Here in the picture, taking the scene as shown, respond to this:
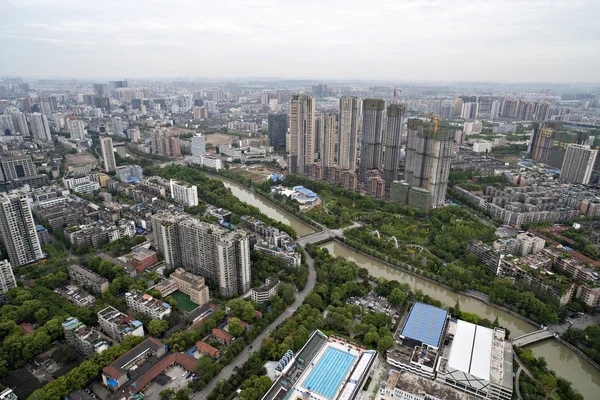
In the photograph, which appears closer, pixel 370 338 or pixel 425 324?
pixel 370 338

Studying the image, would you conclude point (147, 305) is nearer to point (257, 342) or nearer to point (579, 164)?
point (257, 342)

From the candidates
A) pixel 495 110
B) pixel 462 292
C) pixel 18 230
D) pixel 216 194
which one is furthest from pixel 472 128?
pixel 18 230

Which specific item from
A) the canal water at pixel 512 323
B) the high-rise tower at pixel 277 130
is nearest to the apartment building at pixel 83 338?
the canal water at pixel 512 323

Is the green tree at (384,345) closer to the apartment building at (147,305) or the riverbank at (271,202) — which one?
the apartment building at (147,305)

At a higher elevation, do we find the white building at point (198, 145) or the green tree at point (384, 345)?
the white building at point (198, 145)

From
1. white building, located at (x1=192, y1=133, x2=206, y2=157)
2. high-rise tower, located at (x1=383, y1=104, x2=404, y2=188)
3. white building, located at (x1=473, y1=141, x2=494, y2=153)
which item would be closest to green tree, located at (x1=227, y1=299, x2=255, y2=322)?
high-rise tower, located at (x1=383, y1=104, x2=404, y2=188)

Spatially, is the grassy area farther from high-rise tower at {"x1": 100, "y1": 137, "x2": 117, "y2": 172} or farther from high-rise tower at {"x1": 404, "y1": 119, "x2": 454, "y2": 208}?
high-rise tower at {"x1": 100, "y1": 137, "x2": 117, "y2": 172}
